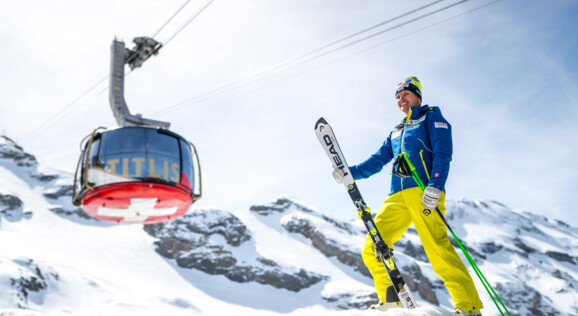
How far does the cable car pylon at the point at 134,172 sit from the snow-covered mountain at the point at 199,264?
214ft

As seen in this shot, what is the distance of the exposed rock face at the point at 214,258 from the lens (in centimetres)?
11406

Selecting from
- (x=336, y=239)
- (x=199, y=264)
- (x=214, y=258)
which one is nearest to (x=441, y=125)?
(x=199, y=264)

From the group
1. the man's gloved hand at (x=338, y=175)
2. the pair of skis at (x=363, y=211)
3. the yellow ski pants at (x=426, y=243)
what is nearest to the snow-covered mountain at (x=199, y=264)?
the pair of skis at (x=363, y=211)

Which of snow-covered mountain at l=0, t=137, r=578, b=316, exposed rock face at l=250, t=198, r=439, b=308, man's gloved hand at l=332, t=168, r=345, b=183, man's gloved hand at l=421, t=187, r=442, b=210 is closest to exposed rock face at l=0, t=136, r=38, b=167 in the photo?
snow-covered mountain at l=0, t=137, r=578, b=316

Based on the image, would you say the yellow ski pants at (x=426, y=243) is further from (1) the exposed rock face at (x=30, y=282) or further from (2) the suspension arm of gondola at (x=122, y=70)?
(1) the exposed rock face at (x=30, y=282)

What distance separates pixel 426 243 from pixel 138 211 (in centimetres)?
433

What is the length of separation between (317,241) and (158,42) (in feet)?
436

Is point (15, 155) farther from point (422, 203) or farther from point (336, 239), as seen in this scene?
point (422, 203)

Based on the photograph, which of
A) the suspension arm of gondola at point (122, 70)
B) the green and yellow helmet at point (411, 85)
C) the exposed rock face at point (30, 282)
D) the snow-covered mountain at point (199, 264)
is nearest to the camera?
the green and yellow helmet at point (411, 85)

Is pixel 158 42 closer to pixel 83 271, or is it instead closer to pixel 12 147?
pixel 83 271

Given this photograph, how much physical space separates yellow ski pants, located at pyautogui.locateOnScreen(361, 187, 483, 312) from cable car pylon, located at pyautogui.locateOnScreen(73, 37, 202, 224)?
10.5 ft

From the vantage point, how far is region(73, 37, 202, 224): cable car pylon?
586 centimetres

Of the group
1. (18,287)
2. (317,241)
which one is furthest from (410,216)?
(317,241)

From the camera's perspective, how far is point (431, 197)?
3914 mm
